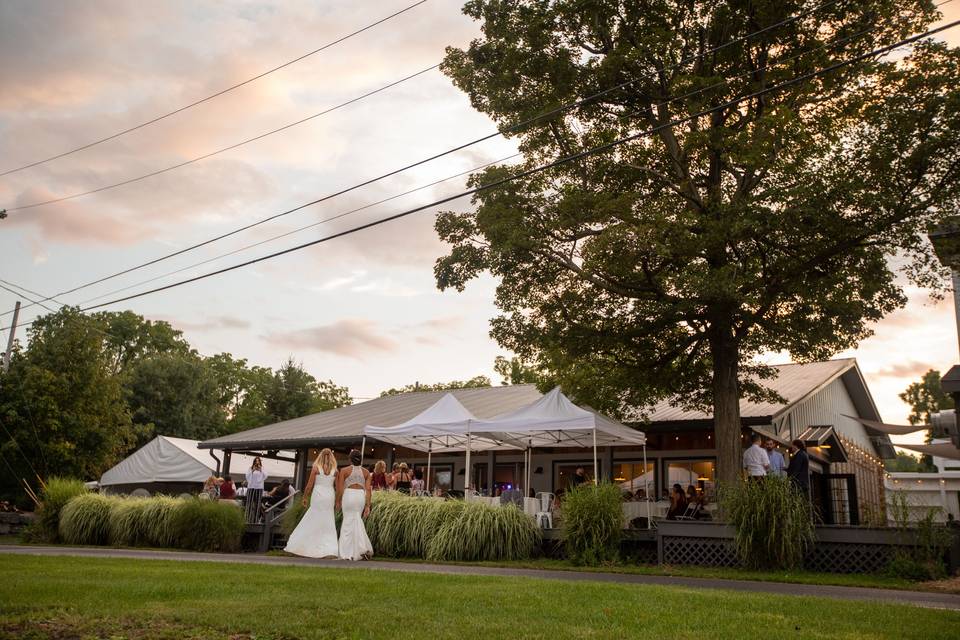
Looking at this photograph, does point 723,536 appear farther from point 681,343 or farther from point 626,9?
point 626,9

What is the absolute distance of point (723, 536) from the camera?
42.2 feet

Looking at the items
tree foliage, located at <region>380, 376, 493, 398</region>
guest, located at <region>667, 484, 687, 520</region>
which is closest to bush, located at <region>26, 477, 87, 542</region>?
guest, located at <region>667, 484, 687, 520</region>

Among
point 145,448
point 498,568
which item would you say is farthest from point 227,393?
point 498,568

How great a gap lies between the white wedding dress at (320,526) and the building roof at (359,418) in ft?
32.6

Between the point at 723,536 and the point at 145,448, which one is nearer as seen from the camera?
the point at 723,536

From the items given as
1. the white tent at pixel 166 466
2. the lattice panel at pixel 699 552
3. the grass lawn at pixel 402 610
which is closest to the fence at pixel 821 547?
the lattice panel at pixel 699 552

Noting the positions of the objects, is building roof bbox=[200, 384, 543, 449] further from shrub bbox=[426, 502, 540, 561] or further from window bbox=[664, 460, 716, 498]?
shrub bbox=[426, 502, 540, 561]

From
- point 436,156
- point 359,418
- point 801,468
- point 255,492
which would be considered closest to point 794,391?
point 801,468

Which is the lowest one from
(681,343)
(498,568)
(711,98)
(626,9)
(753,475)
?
(498,568)

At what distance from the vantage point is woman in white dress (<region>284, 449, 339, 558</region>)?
523 inches

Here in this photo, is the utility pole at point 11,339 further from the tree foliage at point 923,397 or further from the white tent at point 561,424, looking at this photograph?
the tree foliage at point 923,397

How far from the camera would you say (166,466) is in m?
29.9

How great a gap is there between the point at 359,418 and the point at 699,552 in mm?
17387

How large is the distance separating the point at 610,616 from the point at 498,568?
255 inches
